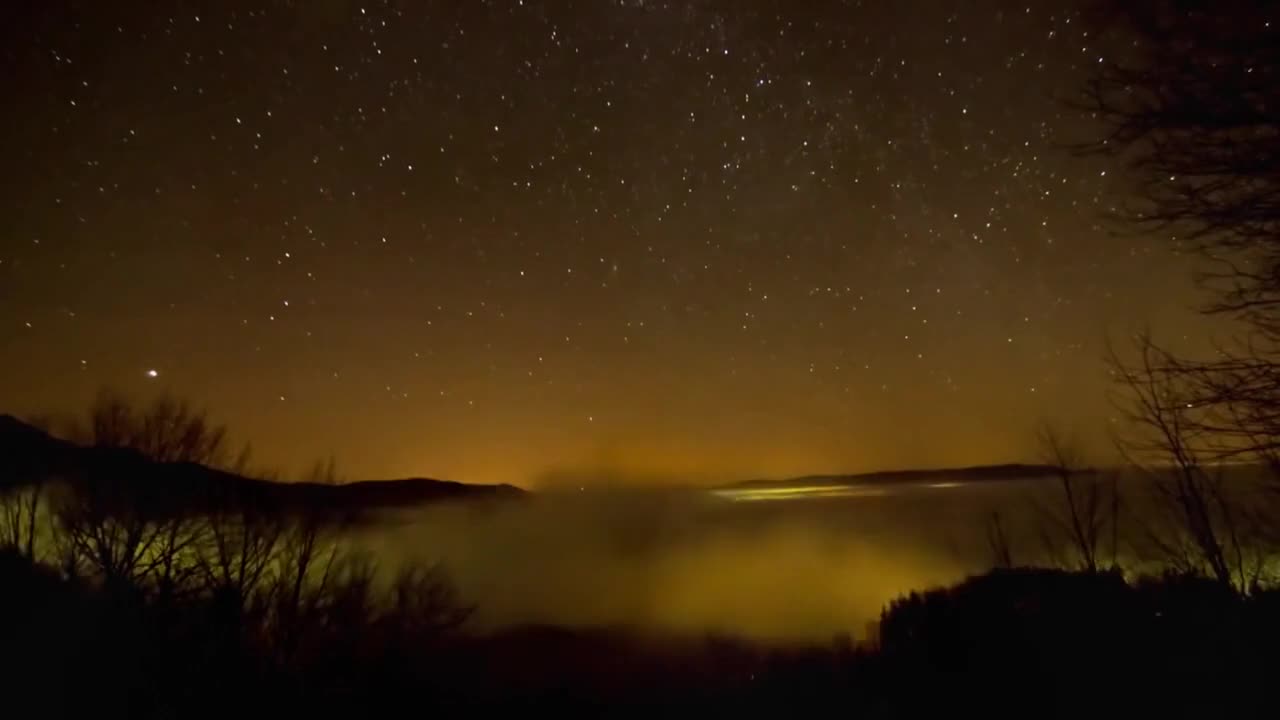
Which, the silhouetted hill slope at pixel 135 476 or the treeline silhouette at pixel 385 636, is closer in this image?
the treeline silhouette at pixel 385 636

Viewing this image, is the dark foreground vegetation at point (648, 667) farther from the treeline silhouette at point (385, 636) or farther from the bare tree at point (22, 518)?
the bare tree at point (22, 518)

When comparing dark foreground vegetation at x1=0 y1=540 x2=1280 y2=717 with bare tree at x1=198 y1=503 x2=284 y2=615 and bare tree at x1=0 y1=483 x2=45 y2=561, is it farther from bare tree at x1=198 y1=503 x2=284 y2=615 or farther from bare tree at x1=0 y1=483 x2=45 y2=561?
bare tree at x1=0 y1=483 x2=45 y2=561

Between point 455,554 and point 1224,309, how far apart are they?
2590 inches

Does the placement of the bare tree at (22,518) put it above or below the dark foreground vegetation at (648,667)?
above

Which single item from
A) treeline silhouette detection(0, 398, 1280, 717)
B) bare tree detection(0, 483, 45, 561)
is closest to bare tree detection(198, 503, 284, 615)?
treeline silhouette detection(0, 398, 1280, 717)

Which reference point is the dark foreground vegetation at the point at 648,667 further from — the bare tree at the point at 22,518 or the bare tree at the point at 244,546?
the bare tree at the point at 22,518

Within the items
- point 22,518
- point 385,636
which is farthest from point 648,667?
point 22,518

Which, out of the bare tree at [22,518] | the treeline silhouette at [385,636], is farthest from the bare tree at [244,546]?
the bare tree at [22,518]

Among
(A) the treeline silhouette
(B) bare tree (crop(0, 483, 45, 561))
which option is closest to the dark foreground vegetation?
(A) the treeline silhouette

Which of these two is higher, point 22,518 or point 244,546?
point 22,518

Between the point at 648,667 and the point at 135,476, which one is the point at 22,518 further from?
the point at 648,667

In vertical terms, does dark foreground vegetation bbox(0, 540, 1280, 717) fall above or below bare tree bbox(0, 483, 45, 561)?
below

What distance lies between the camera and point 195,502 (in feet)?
68.3

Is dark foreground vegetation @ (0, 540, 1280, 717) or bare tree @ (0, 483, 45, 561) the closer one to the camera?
dark foreground vegetation @ (0, 540, 1280, 717)
